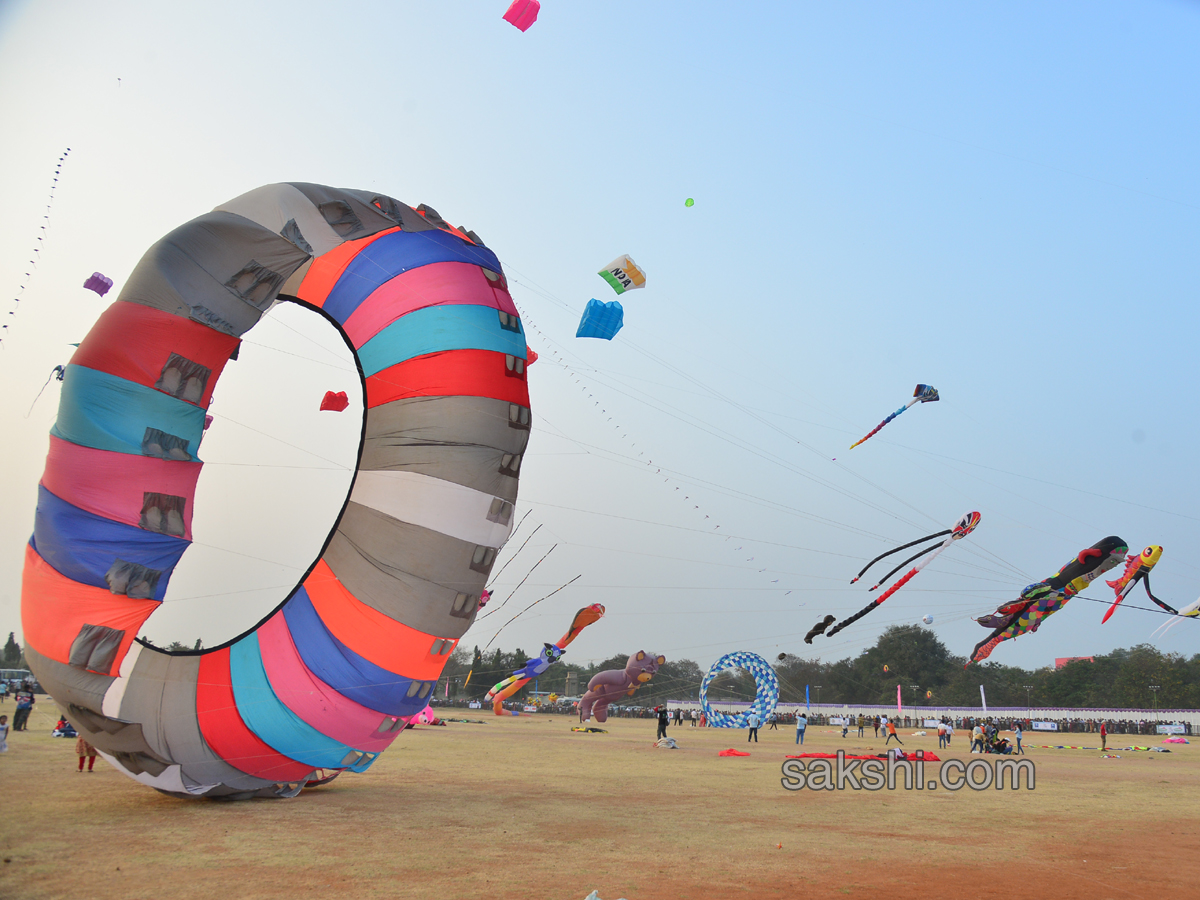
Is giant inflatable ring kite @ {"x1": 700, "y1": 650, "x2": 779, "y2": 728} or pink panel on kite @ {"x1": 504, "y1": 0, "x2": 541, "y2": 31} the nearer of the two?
pink panel on kite @ {"x1": 504, "y1": 0, "x2": 541, "y2": 31}

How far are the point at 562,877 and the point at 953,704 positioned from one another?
262ft

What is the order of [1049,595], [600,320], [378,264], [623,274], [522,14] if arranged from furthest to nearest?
1. [1049,595]
2. [623,274]
3. [600,320]
4. [522,14]
5. [378,264]

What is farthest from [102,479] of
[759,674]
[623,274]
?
[759,674]

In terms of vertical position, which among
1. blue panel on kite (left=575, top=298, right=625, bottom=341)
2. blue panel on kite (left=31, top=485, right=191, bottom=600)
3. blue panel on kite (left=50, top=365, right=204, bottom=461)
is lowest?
blue panel on kite (left=31, top=485, right=191, bottom=600)

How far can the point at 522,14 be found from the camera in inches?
488

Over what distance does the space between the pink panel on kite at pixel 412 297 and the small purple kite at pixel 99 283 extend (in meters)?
3.49

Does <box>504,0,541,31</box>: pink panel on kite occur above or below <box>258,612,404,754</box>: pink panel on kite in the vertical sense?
above

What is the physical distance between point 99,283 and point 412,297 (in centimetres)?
435

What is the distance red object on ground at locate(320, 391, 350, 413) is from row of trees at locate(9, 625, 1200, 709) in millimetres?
51056

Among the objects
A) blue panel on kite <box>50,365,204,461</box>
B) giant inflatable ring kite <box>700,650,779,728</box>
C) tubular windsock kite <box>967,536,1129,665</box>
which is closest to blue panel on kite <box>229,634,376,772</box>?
blue panel on kite <box>50,365,204,461</box>

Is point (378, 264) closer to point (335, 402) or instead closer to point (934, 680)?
point (335, 402)

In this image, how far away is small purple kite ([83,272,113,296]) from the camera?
10.3 meters

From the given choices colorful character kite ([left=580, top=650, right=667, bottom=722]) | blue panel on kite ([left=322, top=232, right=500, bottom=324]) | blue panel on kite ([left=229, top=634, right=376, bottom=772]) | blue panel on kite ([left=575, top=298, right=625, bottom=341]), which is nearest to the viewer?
blue panel on kite ([left=229, top=634, right=376, bottom=772])

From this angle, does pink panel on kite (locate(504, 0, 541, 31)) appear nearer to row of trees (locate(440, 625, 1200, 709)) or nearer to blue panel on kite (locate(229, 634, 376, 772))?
blue panel on kite (locate(229, 634, 376, 772))
